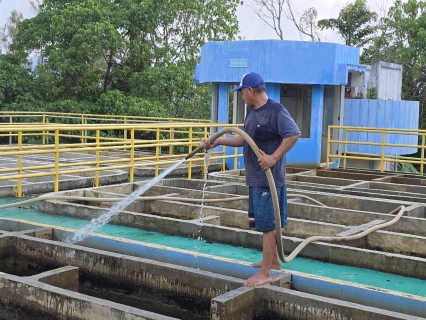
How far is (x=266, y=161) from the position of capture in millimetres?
5289

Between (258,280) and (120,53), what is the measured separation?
73.6 feet

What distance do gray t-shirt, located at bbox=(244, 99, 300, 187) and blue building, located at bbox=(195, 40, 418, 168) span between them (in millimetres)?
10226

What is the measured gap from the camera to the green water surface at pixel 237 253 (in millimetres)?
6242

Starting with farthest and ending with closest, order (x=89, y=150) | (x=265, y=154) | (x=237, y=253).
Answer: (x=89, y=150)
(x=237, y=253)
(x=265, y=154)

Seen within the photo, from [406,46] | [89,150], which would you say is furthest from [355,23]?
[89,150]

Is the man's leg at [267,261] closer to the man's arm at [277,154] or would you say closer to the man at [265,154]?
the man at [265,154]

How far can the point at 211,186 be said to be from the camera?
451 inches

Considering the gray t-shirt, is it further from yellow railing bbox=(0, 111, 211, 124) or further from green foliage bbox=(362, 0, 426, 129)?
green foliage bbox=(362, 0, 426, 129)

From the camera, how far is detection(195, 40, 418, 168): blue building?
51.4ft

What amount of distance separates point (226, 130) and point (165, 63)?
70.3 ft

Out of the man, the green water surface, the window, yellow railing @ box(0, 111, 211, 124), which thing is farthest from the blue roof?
the man

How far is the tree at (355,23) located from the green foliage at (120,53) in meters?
5.59

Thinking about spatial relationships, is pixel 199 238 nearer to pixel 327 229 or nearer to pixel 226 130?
pixel 327 229

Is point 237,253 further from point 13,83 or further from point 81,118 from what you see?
point 13,83
